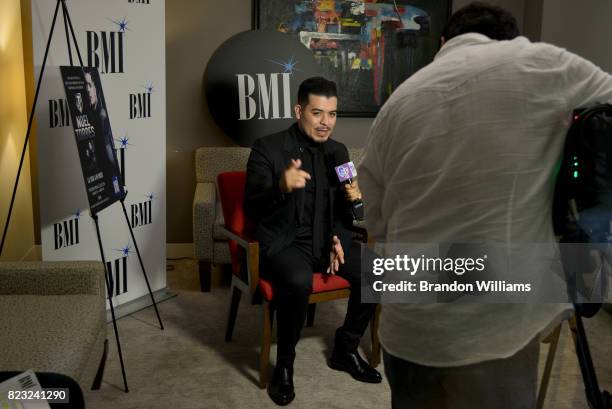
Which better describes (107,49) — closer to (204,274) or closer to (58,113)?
(58,113)

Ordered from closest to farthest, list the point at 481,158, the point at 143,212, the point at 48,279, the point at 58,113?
the point at 481,158 < the point at 48,279 < the point at 58,113 < the point at 143,212

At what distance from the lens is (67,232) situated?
345 cm

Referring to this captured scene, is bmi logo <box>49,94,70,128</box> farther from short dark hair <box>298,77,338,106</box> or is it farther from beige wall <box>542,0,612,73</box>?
beige wall <box>542,0,612,73</box>

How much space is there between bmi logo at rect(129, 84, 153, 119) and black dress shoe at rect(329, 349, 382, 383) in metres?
1.60

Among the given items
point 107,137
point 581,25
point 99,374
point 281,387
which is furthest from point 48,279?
point 581,25

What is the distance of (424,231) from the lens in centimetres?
142

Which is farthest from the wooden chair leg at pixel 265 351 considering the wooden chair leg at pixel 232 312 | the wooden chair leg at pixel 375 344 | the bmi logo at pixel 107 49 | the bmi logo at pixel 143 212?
the bmi logo at pixel 107 49

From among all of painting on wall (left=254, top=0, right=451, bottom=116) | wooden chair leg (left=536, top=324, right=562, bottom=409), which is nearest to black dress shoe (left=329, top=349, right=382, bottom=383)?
wooden chair leg (left=536, top=324, right=562, bottom=409)

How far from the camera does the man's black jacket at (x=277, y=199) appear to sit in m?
3.04

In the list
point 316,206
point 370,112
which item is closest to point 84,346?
point 316,206

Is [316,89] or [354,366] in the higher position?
[316,89]

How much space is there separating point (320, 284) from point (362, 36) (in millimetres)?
2237

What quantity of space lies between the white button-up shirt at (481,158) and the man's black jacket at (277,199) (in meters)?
1.57

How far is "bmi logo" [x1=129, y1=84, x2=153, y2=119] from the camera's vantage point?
3730 mm
